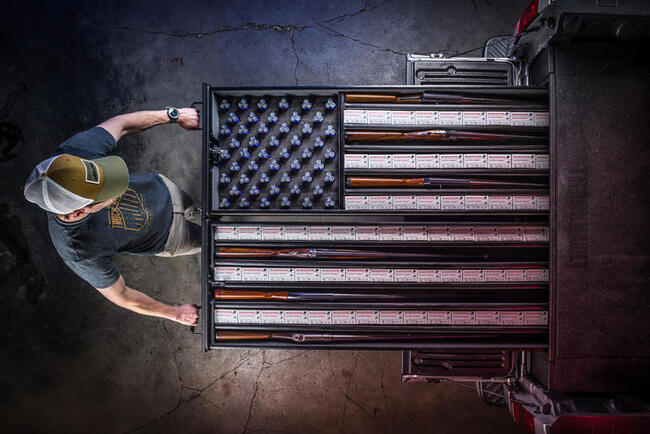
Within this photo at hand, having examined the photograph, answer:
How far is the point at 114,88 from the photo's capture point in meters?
3.33

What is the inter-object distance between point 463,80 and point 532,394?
2390mm

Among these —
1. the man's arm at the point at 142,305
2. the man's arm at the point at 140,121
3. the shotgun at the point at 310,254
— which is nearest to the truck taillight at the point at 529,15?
the shotgun at the point at 310,254

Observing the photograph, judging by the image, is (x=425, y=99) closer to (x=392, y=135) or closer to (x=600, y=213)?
(x=392, y=135)

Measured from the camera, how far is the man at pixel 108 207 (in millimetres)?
1669

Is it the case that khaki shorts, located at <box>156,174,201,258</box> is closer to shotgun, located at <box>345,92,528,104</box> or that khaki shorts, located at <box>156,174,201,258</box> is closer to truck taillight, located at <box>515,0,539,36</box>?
shotgun, located at <box>345,92,528,104</box>

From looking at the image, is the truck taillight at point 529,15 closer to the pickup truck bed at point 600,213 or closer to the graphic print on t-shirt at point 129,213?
the pickup truck bed at point 600,213

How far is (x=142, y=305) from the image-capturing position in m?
2.32

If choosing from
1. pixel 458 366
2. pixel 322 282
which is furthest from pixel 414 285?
pixel 458 366

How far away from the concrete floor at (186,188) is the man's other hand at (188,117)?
1006mm

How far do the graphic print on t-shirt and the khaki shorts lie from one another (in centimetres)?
33

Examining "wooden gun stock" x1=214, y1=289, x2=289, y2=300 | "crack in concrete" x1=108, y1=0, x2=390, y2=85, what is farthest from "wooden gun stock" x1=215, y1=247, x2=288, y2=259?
"crack in concrete" x1=108, y1=0, x2=390, y2=85

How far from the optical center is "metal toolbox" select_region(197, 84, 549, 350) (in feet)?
7.47

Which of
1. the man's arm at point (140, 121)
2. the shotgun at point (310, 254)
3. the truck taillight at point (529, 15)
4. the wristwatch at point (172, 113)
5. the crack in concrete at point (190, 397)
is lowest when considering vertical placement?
the crack in concrete at point (190, 397)

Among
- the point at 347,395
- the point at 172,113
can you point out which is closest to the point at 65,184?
the point at 172,113
